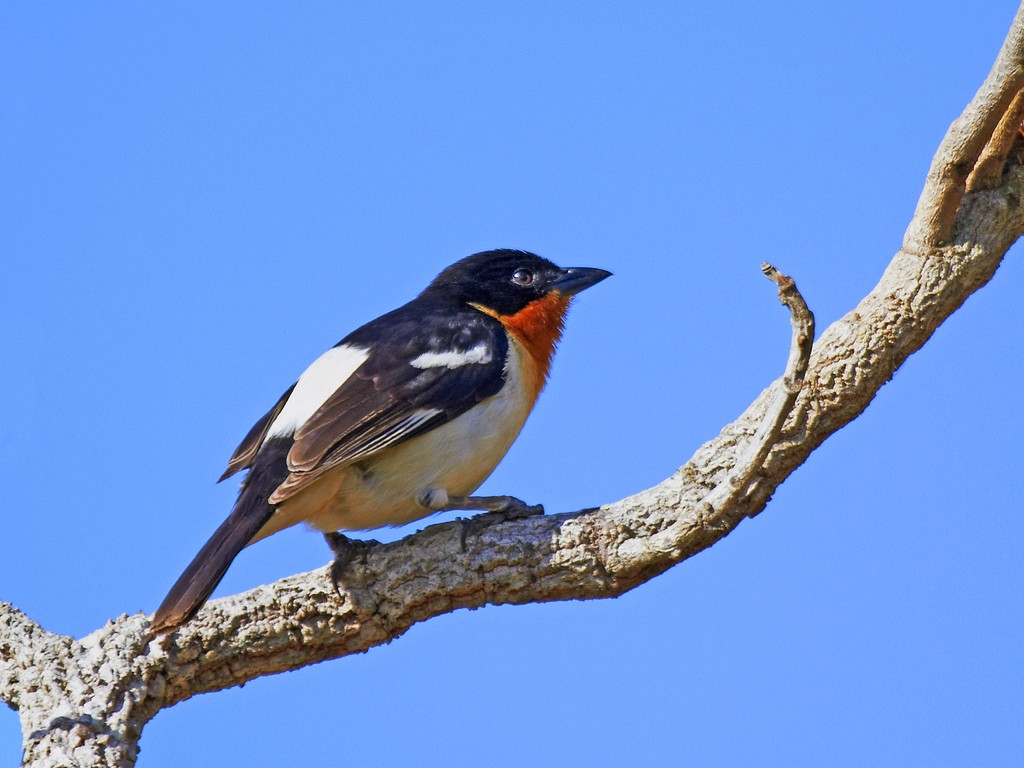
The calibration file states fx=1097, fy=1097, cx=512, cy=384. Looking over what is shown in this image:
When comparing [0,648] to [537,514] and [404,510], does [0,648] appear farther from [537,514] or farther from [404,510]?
[537,514]

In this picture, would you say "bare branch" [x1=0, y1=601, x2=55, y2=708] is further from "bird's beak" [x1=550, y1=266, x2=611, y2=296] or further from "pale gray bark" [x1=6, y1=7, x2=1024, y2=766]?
"bird's beak" [x1=550, y1=266, x2=611, y2=296]

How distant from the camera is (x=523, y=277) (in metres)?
6.64

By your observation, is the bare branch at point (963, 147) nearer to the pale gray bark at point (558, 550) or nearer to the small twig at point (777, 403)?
the pale gray bark at point (558, 550)

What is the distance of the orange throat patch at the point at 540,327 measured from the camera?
20.3ft

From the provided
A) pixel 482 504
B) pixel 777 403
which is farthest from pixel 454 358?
pixel 777 403

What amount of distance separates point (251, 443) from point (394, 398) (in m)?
1.04

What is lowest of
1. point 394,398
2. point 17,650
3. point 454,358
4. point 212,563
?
point 212,563

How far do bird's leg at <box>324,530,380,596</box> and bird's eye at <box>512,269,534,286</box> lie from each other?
2025 millimetres

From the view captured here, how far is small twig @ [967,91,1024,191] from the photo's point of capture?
171 inches

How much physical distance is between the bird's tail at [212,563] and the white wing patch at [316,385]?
0.49 meters

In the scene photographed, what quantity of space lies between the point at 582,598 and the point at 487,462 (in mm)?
965

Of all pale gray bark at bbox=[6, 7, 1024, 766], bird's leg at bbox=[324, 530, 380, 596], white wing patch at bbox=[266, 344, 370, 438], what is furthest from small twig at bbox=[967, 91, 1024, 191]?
bird's leg at bbox=[324, 530, 380, 596]

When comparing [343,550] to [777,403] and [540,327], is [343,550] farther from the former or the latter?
[777,403]

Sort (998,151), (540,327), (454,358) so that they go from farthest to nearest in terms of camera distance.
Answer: (540,327) → (454,358) → (998,151)
